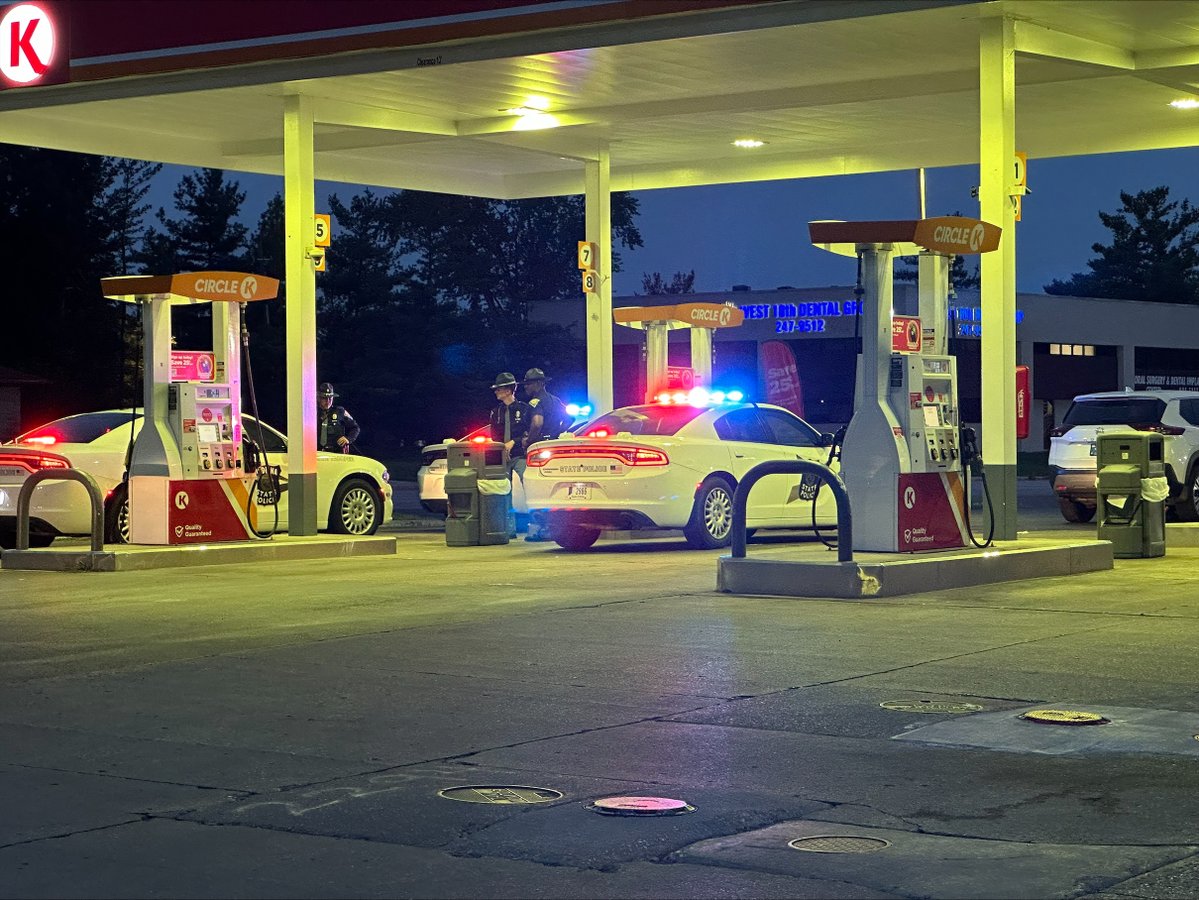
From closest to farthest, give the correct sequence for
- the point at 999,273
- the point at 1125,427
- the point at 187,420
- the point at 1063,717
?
the point at 1063,717
the point at 999,273
the point at 187,420
the point at 1125,427

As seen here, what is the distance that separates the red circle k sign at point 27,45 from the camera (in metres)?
19.5

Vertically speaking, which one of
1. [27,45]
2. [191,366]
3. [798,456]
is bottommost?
[798,456]

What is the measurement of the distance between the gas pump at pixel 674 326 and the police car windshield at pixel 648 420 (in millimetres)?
2135

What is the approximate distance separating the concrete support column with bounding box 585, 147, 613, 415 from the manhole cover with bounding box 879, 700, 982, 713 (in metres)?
16.2

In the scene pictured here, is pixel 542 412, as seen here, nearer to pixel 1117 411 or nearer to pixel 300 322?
pixel 300 322

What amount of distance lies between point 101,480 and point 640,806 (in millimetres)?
13479

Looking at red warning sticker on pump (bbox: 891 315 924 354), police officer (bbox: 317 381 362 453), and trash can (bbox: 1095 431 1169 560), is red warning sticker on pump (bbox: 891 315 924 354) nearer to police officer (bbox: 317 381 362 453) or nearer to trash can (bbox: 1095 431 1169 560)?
trash can (bbox: 1095 431 1169 560)

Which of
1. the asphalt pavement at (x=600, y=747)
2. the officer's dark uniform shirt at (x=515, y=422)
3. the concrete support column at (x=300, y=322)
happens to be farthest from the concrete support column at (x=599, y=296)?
the asphalt pavement at (x=600, y=747)

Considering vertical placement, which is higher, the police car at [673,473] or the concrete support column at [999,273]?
the concrete support column at [999,273]

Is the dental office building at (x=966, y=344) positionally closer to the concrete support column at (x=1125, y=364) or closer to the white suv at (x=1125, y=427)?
the concrete support column at (x=1125, y=364)

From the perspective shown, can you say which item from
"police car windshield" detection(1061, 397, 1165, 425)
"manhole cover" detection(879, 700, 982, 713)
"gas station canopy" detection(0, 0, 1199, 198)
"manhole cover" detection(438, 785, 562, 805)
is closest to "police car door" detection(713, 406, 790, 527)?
"gas station canopy" detection(0, 0, 1199, 198)

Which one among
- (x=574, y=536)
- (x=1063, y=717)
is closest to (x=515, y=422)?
(x=574, y=536)

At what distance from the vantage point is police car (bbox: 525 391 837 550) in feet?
60.3

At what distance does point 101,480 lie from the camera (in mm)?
18953
